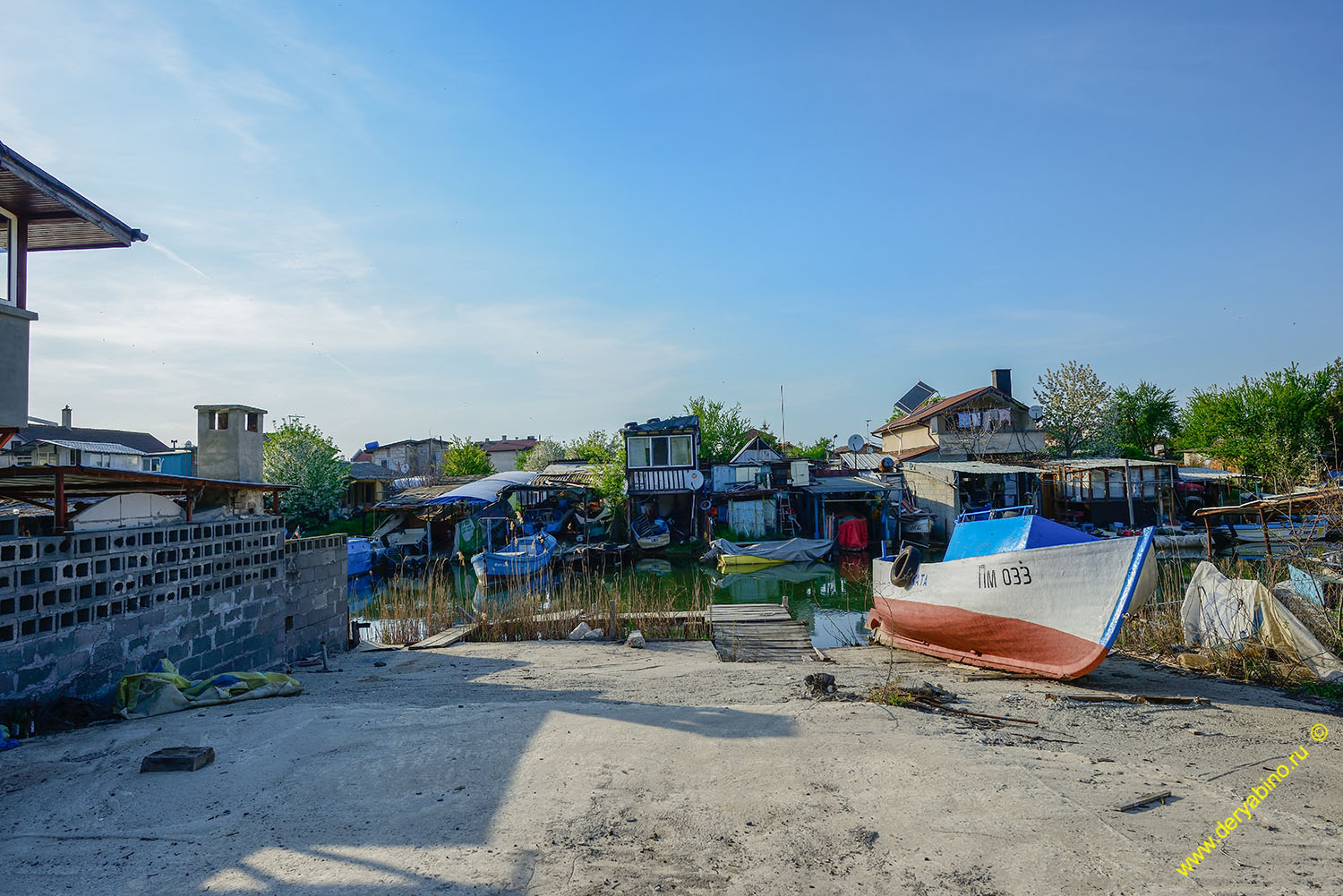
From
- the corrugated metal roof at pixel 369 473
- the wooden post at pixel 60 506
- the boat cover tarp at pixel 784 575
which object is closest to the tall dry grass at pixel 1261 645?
the wooden post at pixel 60 506

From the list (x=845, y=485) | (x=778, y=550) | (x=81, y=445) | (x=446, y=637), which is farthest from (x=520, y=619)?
(x=81, y=445)

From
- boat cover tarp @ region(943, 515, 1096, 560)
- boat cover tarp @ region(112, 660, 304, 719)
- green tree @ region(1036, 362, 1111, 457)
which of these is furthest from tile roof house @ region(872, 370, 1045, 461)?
boat cover tarp @ region(112, 660, 304, 719)

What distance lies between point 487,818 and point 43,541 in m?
5.15

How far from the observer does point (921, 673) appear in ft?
32.7

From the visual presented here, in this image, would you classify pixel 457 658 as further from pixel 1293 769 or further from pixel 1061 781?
pixel 1293 769

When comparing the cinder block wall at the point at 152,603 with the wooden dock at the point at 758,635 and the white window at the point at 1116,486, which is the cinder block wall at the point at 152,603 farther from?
the white window at the point at 1116,486

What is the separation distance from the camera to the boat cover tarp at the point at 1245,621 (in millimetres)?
8055

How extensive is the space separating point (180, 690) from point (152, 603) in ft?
4.03

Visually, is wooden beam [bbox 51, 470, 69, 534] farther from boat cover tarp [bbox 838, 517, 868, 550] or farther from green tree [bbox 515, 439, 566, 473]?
green tree [bbox 515, 439, 566, 473]

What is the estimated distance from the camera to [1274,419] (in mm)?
31219

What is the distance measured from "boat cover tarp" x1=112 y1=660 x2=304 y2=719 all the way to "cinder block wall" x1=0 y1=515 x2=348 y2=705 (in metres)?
0.31

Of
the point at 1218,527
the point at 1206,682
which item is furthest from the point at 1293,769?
the point at 1218,527

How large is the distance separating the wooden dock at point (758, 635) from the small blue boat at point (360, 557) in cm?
1782

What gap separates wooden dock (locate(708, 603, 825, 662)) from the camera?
39.2ft
